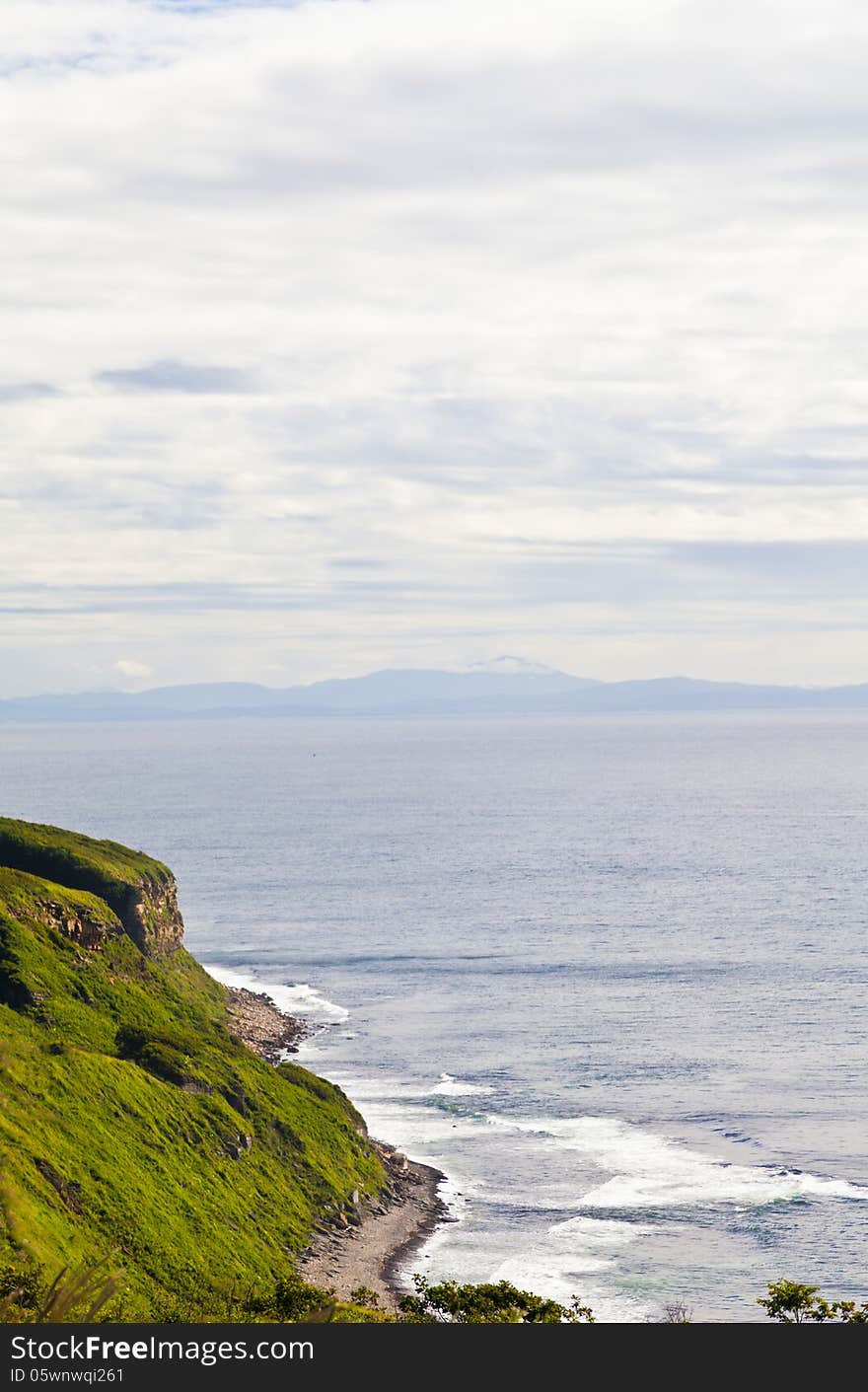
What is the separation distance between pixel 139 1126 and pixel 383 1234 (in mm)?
15763

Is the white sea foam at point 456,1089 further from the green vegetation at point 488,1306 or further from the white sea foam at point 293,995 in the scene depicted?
the green vegetation at point 488,1306

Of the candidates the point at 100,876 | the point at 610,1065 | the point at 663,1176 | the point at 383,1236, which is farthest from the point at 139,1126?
the point at 610,1065

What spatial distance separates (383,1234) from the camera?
7712 centimetres

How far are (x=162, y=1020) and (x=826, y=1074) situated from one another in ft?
166

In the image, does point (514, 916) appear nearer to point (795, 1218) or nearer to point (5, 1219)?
point (795, 1218)

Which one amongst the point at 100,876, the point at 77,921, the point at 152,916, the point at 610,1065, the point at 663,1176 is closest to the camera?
the point at 663,1176

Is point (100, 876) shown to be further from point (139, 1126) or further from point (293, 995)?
point (139, 1126)

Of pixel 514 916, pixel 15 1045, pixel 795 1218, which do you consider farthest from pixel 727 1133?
pixel 514 916

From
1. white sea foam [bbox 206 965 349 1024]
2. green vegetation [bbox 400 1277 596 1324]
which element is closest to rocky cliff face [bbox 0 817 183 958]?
white sea foam [bbox 206 965 349 1024]

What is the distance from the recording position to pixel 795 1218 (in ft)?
252

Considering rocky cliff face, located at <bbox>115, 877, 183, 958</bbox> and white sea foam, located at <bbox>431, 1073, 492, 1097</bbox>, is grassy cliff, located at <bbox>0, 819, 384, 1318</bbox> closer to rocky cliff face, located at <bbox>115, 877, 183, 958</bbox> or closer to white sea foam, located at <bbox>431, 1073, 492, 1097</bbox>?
rocky cliff face, located at <bbox>115, 877, 183, 958</bbox>

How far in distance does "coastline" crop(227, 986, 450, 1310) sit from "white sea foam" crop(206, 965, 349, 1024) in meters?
35.0

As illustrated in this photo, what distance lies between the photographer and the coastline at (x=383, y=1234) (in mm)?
69125

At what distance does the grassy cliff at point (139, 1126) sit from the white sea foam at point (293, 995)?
762 inches
